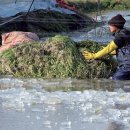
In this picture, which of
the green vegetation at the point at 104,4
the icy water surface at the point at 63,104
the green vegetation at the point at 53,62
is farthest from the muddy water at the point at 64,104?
the green vegetation at the point at 104,4

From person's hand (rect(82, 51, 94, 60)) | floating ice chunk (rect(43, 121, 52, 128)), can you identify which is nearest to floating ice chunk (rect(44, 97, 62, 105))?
floating ice chunk (rect(43, 121, 52, 128))

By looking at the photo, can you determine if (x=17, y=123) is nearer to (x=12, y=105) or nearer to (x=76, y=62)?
(x=12, y=105)

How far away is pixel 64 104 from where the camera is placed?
8.50 meters

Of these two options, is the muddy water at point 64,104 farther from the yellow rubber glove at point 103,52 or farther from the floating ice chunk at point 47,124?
the yellow rubber glove at point 103,52

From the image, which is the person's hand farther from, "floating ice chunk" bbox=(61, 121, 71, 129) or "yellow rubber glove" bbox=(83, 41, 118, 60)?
"floating ice chunk" bbox=(61, 121, 71, 129)

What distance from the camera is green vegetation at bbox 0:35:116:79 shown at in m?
10.9

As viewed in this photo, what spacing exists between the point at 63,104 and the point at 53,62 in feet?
8.29

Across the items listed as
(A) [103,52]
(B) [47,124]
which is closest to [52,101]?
(B) [47,124]

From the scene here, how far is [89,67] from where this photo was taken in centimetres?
1086

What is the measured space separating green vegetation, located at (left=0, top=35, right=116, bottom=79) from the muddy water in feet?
0.73

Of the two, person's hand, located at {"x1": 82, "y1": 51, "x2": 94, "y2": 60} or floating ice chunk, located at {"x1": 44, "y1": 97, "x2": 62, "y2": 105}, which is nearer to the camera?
floating ice chunk, located at {"x1": 44, "y1": 97, "x2": 62, "y2": 105}

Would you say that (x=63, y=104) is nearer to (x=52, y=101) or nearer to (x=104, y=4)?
(x=52, y=101)

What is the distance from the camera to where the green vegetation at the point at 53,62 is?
10.9 meters

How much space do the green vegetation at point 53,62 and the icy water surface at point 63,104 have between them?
0.24m
